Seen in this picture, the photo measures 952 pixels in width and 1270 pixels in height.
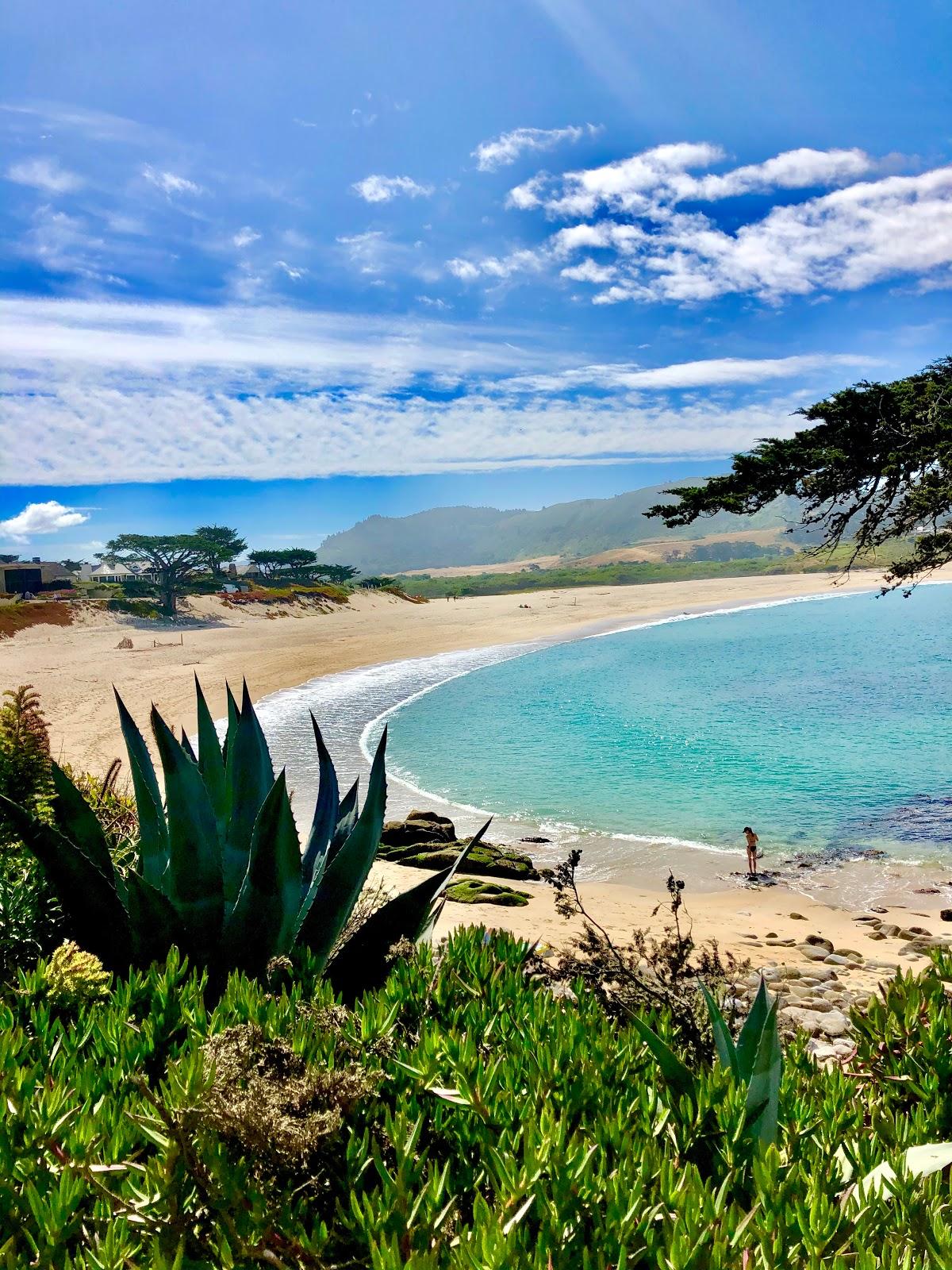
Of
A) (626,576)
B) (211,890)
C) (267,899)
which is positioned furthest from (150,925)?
(626,576)

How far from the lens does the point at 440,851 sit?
11.2 metres

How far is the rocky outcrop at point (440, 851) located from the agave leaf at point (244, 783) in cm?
620

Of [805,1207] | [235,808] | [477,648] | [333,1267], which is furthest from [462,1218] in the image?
[477,648]

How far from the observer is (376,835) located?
3412 mm

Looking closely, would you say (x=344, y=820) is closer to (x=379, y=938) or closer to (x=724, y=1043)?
(x=379, y=938)

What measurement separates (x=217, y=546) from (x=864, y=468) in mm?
56527

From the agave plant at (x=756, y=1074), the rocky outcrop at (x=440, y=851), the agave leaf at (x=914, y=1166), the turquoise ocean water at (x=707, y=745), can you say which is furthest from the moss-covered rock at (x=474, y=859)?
the agave leaf at (x=914, y=1166)

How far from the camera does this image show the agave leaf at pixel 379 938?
3.16m

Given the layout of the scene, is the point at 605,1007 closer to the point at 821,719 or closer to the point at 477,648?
the point at 821,719

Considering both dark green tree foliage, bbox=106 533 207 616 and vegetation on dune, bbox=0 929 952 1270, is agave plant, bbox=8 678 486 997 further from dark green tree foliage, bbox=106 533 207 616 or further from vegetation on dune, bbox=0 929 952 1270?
dark green tree foliage, bbox=106 533 207 616

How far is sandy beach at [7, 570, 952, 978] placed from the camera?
895 cm

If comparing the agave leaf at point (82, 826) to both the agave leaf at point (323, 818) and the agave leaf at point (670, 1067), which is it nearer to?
the agave leaf at point (323, 818)

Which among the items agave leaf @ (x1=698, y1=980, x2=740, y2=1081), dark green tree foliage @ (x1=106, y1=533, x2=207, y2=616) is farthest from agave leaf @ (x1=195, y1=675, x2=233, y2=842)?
dark green tree foliage @ (x1=106, y1=533, x2=207, y2=616)

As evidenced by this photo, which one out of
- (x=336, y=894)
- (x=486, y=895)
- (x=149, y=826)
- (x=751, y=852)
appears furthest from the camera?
(x=751, y=852)
